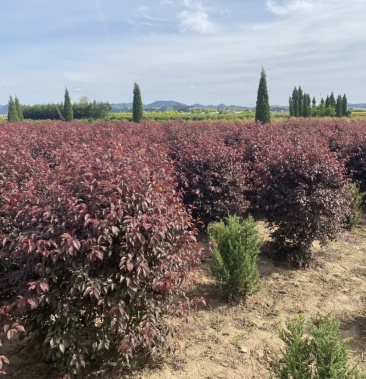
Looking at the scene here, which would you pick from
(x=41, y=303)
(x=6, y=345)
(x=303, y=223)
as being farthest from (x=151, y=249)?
(x=303, y=223)

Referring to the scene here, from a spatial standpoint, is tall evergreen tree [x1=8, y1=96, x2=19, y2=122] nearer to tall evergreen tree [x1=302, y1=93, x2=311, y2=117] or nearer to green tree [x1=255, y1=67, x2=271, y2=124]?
green tree [x1=255, y1=67, x2=271, y2=124]

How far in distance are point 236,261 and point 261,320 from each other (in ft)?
2.22

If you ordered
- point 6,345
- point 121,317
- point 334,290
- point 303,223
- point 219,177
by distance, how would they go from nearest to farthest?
1. point 121,317
2. point 6,345
3. point 334,290
4. point 303,223
5. point 219,177

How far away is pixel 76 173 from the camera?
3.20m

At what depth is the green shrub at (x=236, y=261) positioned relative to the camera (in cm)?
446

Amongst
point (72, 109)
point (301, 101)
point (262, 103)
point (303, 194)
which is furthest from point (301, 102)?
point (303, 194)

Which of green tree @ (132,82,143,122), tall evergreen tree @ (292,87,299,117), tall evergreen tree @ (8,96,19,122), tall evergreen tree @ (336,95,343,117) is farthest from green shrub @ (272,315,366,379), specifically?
tall evergreen tree @ (336,95,343,117)

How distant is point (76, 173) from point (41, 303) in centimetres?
106

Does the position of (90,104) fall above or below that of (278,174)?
above

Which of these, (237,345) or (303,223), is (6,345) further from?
(303,223)

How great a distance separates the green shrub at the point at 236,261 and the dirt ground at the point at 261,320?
0.20m

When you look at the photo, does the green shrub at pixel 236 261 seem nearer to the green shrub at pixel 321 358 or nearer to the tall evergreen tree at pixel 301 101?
the green shrub at pixel 321 358

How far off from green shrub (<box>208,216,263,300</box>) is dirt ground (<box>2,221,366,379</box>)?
8.0 inches

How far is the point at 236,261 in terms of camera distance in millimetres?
4465
